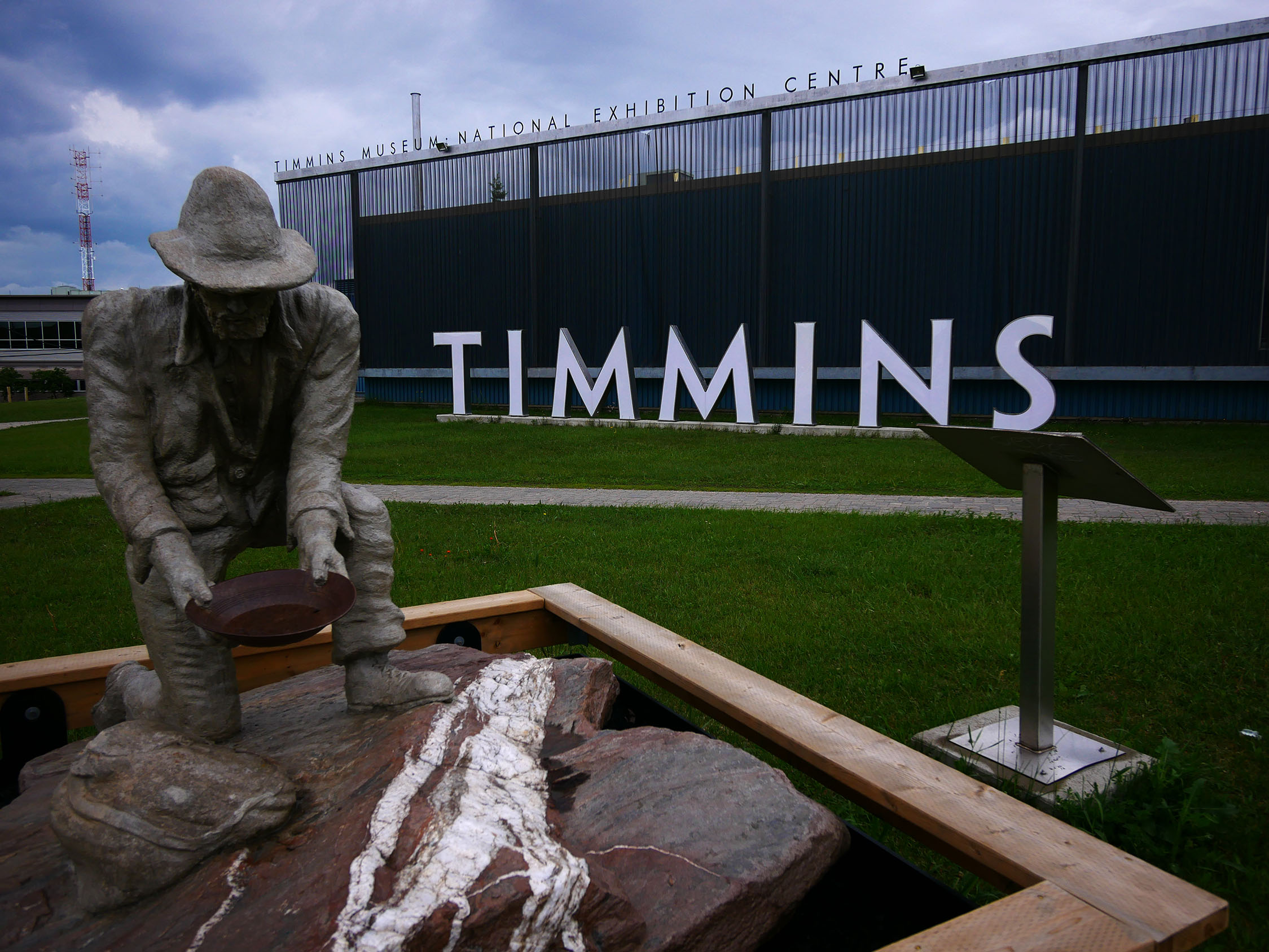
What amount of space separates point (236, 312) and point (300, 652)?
1.78 m

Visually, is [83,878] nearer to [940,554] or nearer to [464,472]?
[940,554]

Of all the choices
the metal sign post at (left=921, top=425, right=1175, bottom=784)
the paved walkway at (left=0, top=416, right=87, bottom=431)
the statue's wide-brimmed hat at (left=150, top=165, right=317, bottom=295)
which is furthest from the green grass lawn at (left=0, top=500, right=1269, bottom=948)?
the paved walkway at (left=0, top=416, right=87, bottom=431)

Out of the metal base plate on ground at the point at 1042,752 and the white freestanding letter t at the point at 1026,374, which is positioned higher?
the white freestanding letter t at the point at 1026,374

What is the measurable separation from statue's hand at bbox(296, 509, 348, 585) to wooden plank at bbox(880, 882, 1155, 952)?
162 cm

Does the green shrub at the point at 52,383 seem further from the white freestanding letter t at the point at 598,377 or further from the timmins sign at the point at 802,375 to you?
the white freestanding letter t at the point at 598,377

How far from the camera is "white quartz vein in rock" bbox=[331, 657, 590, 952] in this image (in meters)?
1.76

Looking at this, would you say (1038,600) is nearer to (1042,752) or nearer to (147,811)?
(1042,752)

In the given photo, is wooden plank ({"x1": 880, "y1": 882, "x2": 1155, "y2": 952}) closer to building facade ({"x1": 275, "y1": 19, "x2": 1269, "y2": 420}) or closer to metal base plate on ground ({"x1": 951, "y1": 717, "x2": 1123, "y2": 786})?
metal base plate on ground ({"x1": 951, "y1": 717, "x2": 1123, "y2": 786})

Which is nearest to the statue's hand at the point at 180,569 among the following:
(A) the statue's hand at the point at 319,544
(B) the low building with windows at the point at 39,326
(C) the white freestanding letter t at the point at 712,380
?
(A) the statue's hand at the point at 319,544

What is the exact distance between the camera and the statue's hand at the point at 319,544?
92.5 inches

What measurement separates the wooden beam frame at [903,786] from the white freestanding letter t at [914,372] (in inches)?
433

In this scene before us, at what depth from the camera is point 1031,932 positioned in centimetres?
166

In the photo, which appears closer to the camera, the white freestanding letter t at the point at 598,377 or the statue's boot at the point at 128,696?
the statue's boot at the point at 128,696

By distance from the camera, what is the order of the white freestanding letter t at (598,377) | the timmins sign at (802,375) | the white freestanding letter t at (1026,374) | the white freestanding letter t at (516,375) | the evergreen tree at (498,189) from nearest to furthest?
the white freestanding letter t at (1026,374) < the timmins sign at (802,375) < the white freestanding letter t at (598,377) < the white freestanding letter t at (516,375) < the evergreen tree at (498,189)
